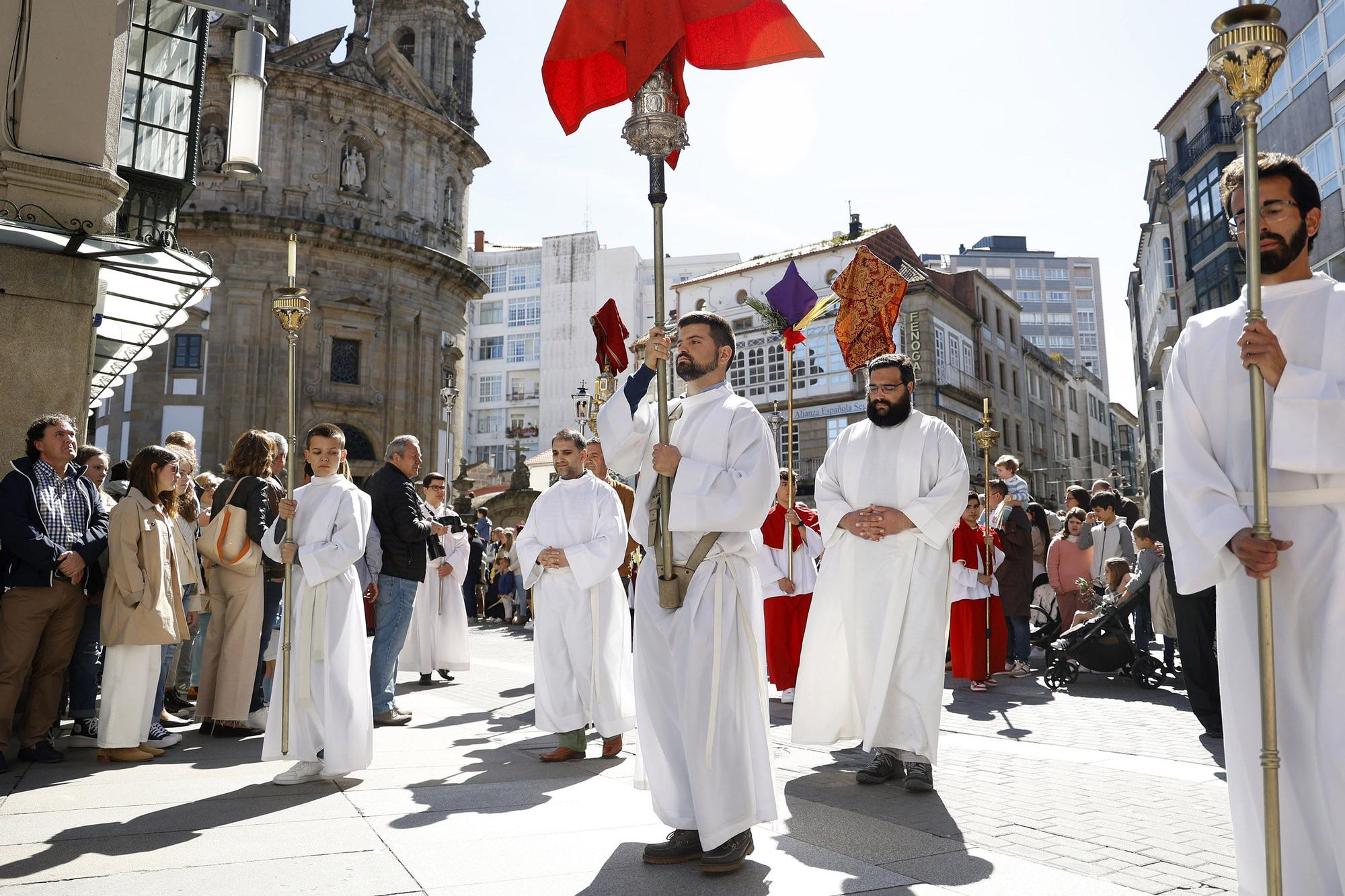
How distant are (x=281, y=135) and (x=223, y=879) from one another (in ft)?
121

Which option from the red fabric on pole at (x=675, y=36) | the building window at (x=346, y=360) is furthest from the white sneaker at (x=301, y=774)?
the building window at (x=346, y=360)

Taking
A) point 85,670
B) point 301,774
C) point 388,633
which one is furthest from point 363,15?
point 301,774

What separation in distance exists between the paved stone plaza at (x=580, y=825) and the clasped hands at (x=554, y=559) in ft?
3.93

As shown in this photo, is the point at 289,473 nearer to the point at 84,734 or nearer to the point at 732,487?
the point at 84,734

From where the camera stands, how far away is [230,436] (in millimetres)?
33750

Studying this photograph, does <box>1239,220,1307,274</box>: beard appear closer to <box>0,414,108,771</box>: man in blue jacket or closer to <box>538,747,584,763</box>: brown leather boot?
<box>538,747,584,763</box>: brown leather boot

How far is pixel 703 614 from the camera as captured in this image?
161 inches

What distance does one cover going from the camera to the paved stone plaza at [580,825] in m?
3.49

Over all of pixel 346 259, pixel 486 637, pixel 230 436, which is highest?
pixel 346 259

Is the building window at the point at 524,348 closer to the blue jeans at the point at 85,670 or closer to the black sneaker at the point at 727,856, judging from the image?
the blue jeans at the point at 85,670

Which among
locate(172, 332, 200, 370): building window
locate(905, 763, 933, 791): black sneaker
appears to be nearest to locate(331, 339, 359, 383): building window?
locate(172, 332, 200, 370): building window

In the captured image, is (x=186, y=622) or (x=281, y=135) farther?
(x=281, y=135)

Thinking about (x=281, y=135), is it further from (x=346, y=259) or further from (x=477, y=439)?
(x=477, y=439)

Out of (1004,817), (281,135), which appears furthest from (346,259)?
(1004,817)
